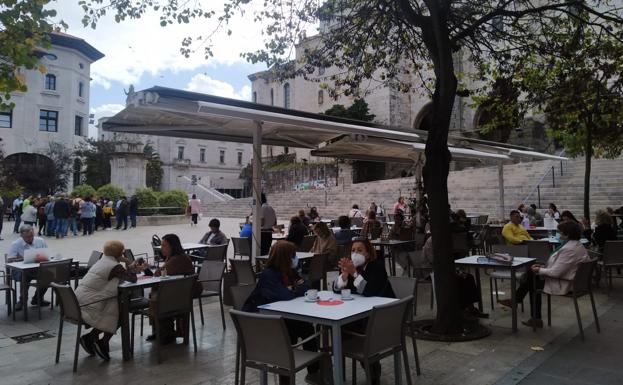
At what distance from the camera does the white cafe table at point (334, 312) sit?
336 centimetres

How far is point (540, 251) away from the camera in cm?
724

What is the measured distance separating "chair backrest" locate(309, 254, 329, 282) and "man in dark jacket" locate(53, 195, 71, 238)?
13634mm

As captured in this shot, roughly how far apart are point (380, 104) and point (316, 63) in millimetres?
36234

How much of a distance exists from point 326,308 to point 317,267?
328 centimetres

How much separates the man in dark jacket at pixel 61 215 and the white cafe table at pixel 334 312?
1593cm

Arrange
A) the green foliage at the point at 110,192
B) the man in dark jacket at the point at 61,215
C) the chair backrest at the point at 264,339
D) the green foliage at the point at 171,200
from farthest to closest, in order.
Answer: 1. the green foliage at the point at 171,200
2. the green foliage at the point at 110,192
3. the man in dark jacket at the point at 61,215
4. the chair backrest at the point at 264,339

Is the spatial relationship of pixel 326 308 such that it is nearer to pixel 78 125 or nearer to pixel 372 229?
pixel 372 229

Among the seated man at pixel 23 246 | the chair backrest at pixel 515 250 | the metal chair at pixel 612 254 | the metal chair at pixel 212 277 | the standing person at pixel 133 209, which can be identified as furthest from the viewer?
the standing person at pixel 133 209

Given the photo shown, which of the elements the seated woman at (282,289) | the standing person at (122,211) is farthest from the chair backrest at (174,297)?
the standing person at (122,211)

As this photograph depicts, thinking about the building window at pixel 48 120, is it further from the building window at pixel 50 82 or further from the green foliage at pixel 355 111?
the green foliage at pixel 355 111

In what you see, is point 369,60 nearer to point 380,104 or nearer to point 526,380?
point 526,380

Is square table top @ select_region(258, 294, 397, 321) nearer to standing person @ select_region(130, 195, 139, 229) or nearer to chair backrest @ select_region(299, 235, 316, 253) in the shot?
chair backrest @ select_region(299, 235, 316, 253)

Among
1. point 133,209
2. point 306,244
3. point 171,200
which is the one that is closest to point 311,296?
point 306,244

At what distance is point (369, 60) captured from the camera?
9891 mm
